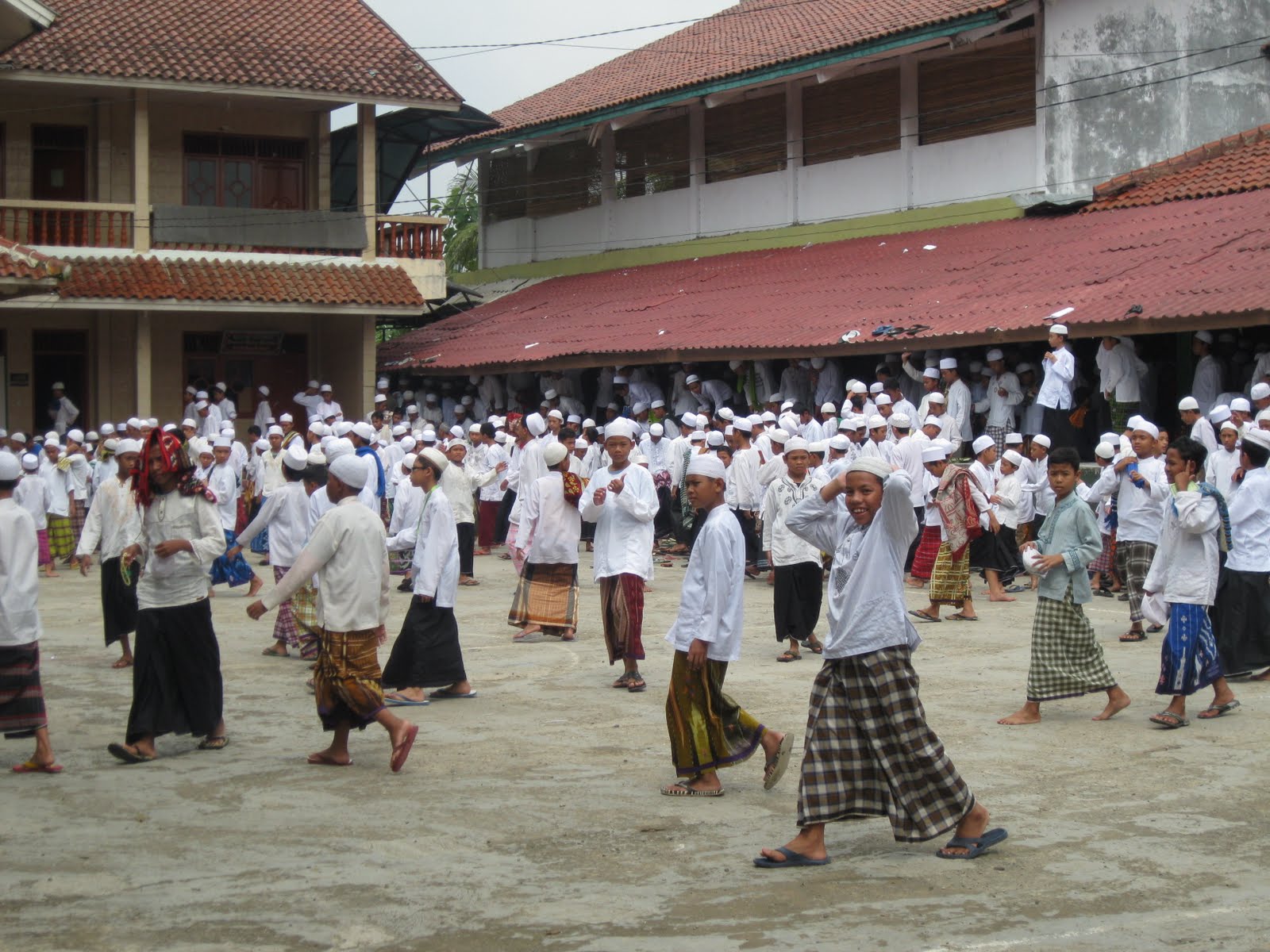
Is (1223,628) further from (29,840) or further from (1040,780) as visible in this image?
(29,840)

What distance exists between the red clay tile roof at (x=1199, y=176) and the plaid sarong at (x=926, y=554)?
6.75 m

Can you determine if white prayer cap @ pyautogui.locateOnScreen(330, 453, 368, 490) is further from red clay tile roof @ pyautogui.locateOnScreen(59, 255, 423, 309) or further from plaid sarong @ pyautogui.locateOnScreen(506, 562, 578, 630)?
red clay tile roof @ pyautogui.locateOnScreen(59, 255, 423, 309)

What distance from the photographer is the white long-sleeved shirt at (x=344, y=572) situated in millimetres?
7395

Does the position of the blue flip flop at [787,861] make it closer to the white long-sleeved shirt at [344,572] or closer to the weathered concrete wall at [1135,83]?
the white long-sleeved shirt at [344,572]

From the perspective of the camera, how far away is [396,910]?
5309 millimetres

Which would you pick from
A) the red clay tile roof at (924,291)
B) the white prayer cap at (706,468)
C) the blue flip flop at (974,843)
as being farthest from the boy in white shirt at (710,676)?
the red clay tile roof at (924,291)

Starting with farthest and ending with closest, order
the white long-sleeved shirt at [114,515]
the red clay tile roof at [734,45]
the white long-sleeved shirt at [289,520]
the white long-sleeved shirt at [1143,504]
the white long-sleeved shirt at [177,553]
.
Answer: the red clay tile roof at [734,45]
the white long-sleeved shirt at [1143,504]
the white long-sleeved shirt at [289,520]
the white long-sleeved shirt at [114,515]
the white long-sleeved shirt at [177,553]

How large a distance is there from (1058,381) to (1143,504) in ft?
12.6

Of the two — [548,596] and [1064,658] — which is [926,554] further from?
[1064,658]

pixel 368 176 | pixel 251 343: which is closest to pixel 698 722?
pixel 368 176

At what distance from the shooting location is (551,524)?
1098 centimetres

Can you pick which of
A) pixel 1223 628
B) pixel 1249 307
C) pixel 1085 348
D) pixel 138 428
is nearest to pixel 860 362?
pixel 1085 348

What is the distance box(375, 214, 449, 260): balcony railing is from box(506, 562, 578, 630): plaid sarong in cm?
1616

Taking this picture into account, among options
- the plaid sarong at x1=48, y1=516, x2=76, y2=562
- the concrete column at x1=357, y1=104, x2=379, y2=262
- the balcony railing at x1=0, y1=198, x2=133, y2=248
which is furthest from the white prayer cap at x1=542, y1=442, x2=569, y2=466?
the concrete column at x1=357, y1=104, x2=379, y2=262
